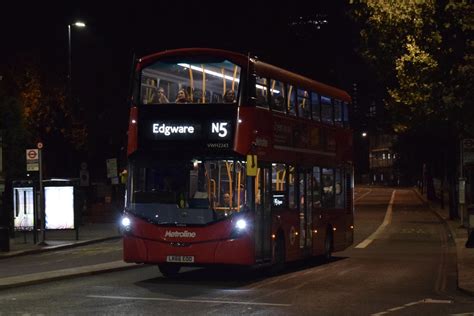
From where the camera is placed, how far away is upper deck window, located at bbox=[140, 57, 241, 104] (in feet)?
59.5

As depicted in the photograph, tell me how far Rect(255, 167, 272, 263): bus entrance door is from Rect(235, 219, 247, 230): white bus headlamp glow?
55cm

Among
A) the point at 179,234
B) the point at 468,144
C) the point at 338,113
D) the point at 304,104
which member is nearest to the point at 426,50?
the point at 304,104

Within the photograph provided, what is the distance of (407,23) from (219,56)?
522 cm

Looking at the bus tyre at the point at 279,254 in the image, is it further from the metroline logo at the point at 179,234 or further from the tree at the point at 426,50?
the tree at the point at 426,50

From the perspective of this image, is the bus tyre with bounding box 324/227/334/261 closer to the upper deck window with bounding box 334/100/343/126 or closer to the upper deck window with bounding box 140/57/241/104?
the upper deck window with bounding box 334/100/343/126

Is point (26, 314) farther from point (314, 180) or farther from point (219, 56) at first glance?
point (314, 180)

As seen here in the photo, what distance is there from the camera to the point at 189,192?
58.6 feet

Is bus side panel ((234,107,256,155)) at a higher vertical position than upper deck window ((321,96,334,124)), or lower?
lower

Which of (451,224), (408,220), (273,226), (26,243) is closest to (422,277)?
(273,226)

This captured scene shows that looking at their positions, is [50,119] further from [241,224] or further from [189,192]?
[241,224]

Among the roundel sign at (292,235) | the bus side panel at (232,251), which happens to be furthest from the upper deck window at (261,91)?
the roundel sign at (292,235)

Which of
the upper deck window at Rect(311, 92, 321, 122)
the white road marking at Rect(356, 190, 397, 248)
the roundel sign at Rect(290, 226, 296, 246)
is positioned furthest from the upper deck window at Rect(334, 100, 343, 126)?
the white road marking at Rect(356, 190, 397, 248)

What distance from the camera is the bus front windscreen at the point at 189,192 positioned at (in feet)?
58.2

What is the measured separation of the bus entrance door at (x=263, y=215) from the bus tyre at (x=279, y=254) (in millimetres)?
541
